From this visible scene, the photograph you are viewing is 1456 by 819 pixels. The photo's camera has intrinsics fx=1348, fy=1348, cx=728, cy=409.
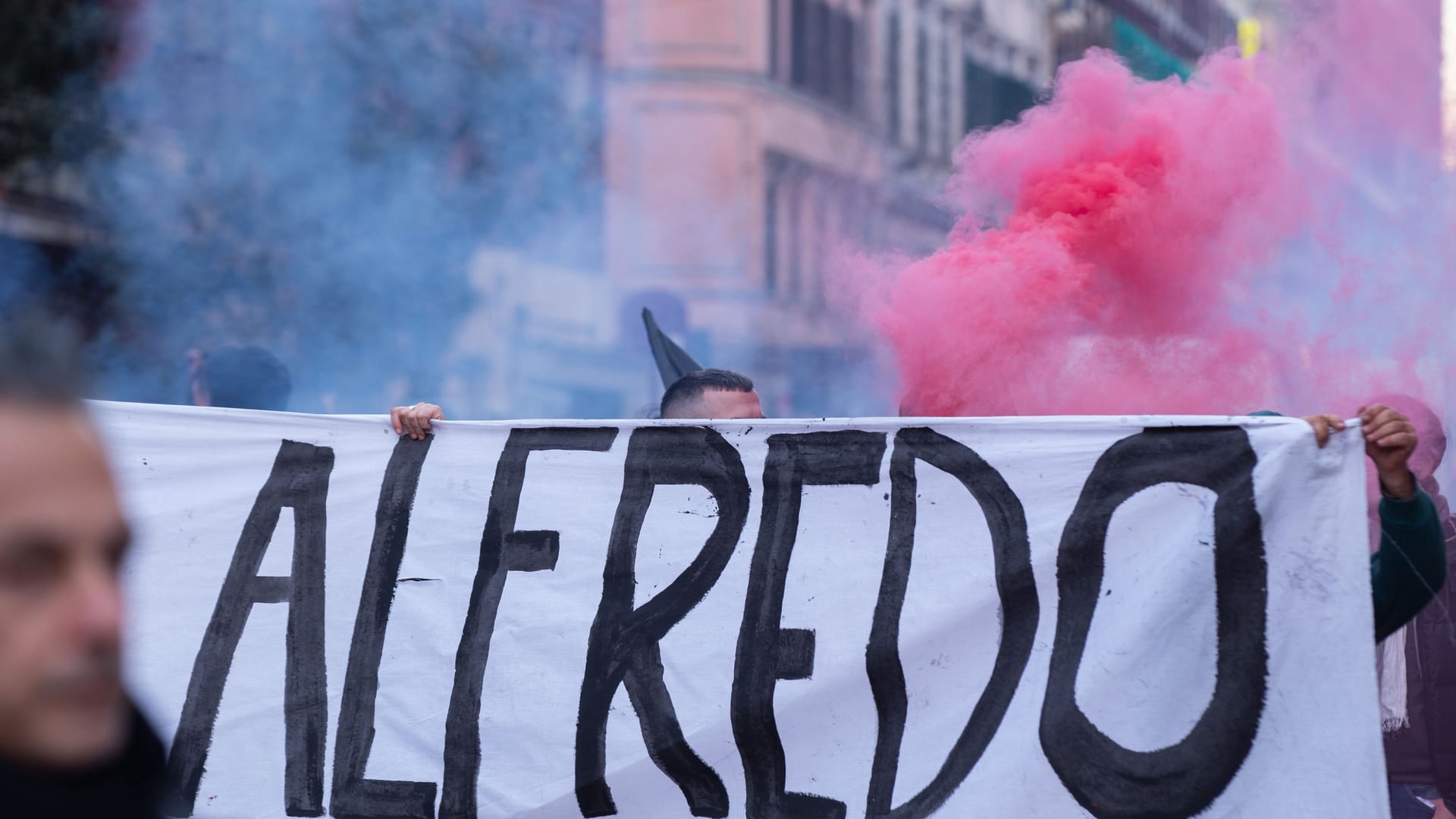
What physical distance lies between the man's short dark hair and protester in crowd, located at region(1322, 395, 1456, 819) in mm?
1706

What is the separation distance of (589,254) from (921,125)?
28.5ft

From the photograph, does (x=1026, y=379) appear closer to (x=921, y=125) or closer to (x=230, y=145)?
(x=230, y=145)

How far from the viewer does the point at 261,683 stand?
9.36 feet

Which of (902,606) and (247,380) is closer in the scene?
(902,606)

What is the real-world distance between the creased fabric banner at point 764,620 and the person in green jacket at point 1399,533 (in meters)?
0.07

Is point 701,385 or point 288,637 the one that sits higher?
point 701,385

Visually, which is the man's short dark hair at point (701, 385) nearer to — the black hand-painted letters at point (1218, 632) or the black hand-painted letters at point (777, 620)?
the black hand-painted letters at point (777, 620)

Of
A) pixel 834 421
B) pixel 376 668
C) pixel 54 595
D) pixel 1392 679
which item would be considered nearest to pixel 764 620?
pixel 834 421

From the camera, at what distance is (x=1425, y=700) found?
341 centimetres

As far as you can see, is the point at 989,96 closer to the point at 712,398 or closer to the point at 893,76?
the point at 893,76

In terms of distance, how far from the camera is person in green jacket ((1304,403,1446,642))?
242 cm

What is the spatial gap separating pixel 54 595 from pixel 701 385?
2.89 metres

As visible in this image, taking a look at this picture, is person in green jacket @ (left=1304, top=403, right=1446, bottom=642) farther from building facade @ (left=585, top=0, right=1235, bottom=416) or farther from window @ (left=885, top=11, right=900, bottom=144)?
window @ (left=885, top=11, right=900, bottom=144)

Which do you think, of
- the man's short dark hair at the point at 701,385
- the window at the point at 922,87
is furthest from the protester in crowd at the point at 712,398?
the window at the point at 922,87
